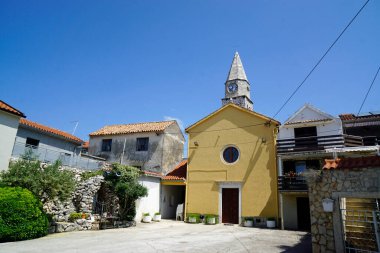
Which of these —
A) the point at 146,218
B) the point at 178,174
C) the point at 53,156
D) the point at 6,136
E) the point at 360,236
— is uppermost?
the point at 6,136

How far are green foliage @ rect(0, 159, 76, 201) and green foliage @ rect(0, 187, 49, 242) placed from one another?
67 centimetres

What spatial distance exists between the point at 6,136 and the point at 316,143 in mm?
20286

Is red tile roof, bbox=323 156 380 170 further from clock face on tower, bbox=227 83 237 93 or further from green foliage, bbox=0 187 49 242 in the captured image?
clock face on tower, bbox=227 83 237 93

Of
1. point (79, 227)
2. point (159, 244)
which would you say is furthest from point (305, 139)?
point (79, 227)

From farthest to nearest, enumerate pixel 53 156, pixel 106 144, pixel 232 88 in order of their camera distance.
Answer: pixel 232 88 < pixel 106 144 < pixel 53 156

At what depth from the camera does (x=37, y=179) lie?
12508mm

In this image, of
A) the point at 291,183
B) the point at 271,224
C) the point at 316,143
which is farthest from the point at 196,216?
the point at 316,143

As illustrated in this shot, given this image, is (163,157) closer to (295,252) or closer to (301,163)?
(301,163)

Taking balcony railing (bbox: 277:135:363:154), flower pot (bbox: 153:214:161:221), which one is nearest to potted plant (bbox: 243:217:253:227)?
balcony railing (bbox: 277:135:363:154)

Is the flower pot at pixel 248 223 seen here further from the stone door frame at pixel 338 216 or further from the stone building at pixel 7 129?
the stone building at pixel 7 129

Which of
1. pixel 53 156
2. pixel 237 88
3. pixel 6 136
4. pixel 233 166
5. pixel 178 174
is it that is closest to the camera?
pixel 6 136

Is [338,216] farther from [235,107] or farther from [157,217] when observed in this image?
[157,217]

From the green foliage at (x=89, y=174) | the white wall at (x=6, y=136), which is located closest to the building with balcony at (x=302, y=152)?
the green foliage at (x=89, y=174)

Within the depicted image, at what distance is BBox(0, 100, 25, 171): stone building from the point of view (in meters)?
14.0
